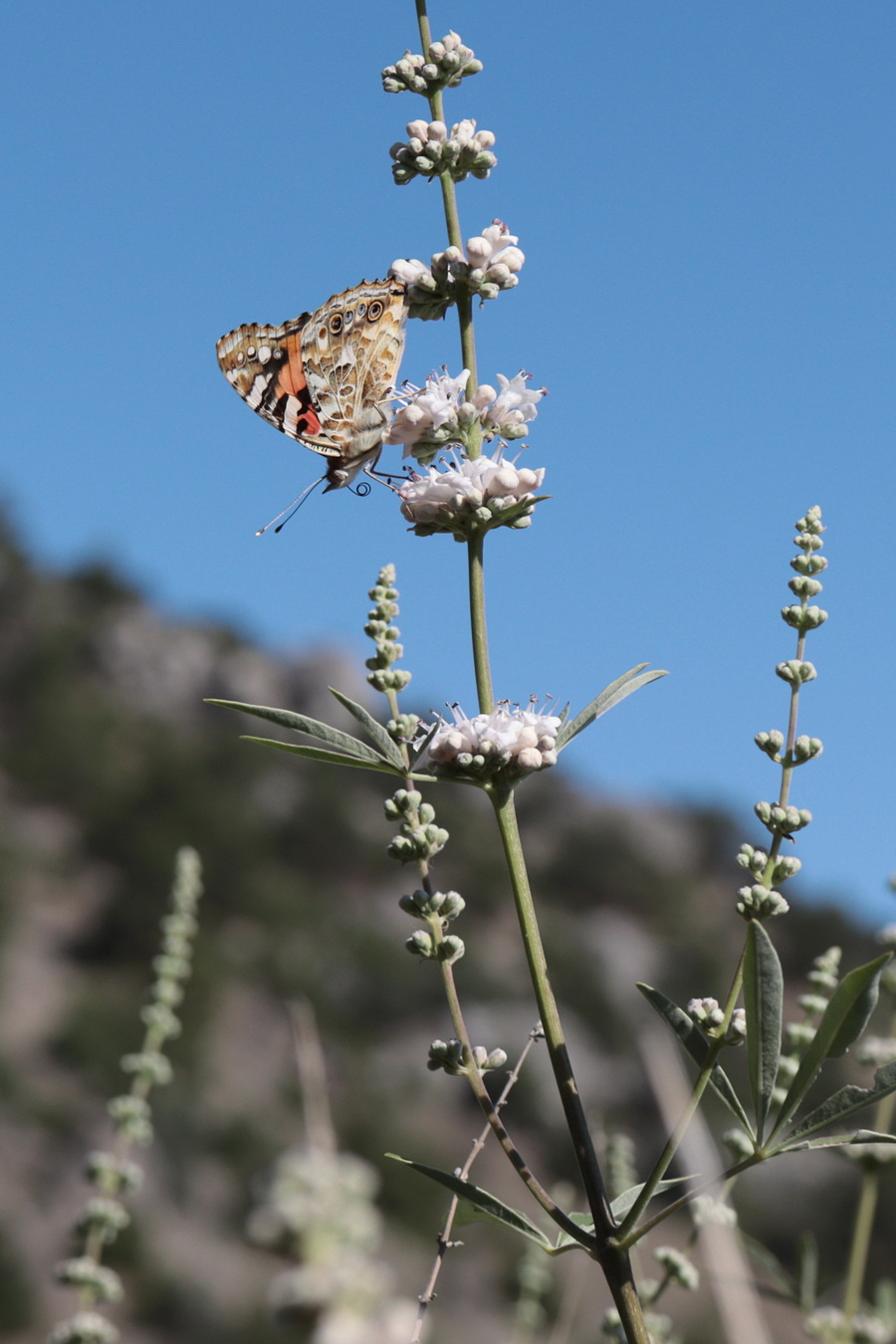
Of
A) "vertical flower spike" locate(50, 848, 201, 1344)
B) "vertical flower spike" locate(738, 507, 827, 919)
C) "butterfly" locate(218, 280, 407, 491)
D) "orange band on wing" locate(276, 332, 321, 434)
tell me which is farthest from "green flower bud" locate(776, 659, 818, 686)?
"vertical flower spike" locate(50, 848, 201, 1344)

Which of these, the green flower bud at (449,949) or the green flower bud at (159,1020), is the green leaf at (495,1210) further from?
the green flower bud at (159,1020)

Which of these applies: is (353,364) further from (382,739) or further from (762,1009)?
(762,1009)

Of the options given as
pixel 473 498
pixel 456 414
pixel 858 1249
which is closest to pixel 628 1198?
pixel 858 1249

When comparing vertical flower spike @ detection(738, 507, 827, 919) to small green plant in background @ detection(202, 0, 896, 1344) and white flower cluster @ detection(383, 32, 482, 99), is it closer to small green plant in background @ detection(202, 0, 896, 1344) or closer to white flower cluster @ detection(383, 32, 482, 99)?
small green plant in background @ detection(202, 0, 896, 1344)

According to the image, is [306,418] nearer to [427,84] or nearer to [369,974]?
[427,84]

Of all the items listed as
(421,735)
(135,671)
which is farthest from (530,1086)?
(421,735)

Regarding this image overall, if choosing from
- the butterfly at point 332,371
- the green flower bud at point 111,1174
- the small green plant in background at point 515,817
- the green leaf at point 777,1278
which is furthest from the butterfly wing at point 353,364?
the green leaf at point 777,1278
